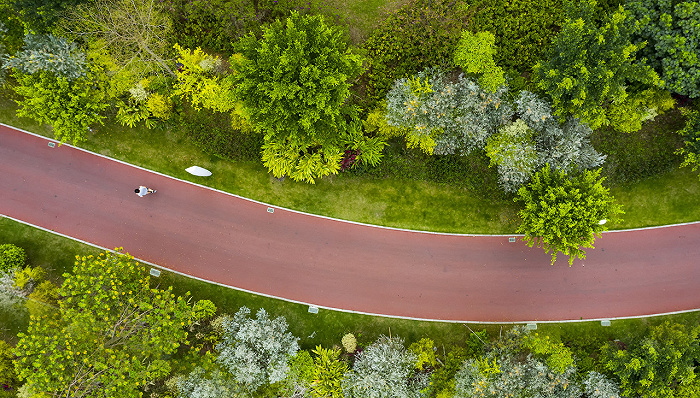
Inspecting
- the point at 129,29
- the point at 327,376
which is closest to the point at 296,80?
the point at 129,29

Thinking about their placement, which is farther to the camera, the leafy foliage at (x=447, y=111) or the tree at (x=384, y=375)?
the tree at (x=384, y=375)

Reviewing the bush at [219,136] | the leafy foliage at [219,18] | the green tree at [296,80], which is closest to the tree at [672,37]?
the green tree at [296,80]

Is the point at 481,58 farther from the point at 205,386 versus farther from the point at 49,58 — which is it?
the point at 205,386

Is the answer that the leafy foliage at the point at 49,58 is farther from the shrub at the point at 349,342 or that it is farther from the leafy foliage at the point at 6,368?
the shrub at the point at 349,342

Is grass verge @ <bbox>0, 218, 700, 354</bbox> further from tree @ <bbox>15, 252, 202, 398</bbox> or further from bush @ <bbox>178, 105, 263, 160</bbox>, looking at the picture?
bush @ <bbox>178, 105, 263, 160</bbox>

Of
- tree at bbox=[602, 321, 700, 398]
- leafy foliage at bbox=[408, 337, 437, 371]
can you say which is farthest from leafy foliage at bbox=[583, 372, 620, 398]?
leafy foliage at bbox=[408, 337, 437, 371]

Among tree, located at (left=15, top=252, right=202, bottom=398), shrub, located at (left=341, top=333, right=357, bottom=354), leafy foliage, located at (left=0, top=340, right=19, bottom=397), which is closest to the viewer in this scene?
tree, located at (left=15, top=252, right=202, bottom=398)
